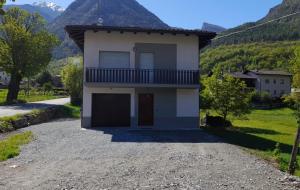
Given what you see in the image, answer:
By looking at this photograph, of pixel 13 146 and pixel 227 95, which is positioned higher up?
pixel 227 95

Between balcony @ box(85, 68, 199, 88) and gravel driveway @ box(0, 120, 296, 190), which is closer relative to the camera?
gravel driveway @ box(0, 120, 296, 190)

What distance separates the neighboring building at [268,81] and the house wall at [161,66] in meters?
78.9

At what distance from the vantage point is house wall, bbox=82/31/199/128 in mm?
27266

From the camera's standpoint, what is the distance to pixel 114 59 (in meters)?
27.6

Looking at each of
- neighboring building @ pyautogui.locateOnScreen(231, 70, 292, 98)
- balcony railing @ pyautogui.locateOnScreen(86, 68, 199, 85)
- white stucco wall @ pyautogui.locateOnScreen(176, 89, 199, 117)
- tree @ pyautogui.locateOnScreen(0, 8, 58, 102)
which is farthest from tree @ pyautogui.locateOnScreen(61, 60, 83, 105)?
neighboring building @ pyautogui.locateOnScreen(231, 70, 292, 98)

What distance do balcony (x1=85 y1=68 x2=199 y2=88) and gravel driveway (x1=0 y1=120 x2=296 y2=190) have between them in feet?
22.2

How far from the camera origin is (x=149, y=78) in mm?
27516

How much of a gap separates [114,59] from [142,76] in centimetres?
206

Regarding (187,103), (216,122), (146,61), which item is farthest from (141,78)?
(216,122)

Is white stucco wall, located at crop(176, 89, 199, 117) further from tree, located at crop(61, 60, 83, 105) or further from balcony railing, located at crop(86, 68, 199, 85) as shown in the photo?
tree, located at crop(61, 60, 83, 105)

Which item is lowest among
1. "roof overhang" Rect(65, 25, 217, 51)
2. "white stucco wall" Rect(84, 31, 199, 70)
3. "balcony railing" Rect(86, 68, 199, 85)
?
"balcony railing" Rect(86, 68, 199, 85)

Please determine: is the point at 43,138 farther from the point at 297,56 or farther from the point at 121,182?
the point at 297,56

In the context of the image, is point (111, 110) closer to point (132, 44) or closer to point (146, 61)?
point (146, 61)

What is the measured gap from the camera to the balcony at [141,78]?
2659 centimetres
